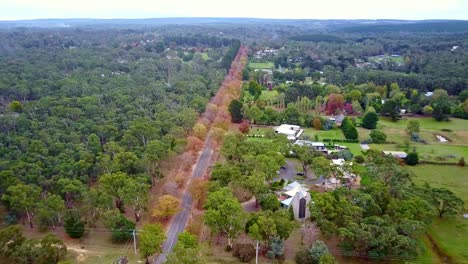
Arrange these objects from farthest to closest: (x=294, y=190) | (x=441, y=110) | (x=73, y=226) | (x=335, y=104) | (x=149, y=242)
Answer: (x=335, y=104), (x=441, y=110), (x=294, y=190), (x=73, y=226), (x=149, y=242)

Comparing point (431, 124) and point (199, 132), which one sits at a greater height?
point (199, 132)

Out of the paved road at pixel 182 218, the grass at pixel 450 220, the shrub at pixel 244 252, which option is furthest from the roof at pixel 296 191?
the grass at pixel 450 220

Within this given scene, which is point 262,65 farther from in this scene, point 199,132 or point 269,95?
point 199,132

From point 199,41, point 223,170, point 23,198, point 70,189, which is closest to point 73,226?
point 70,189

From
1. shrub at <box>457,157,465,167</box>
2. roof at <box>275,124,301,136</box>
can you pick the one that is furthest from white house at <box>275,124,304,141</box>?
shrub at <box>457,157,465,167</box>

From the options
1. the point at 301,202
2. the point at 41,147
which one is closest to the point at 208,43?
the point at 41,147
